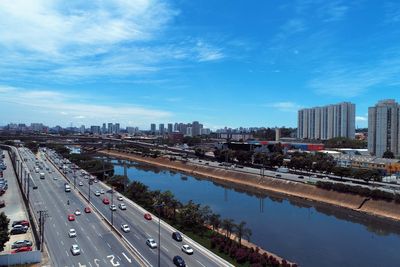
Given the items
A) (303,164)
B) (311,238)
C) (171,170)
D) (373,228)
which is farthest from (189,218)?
(171,170)

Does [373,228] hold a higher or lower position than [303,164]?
lower

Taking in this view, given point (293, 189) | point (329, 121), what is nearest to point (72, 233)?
point (293, 189)

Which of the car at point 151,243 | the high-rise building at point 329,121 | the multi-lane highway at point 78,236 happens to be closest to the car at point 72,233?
the multi-lane highway at point 78,236

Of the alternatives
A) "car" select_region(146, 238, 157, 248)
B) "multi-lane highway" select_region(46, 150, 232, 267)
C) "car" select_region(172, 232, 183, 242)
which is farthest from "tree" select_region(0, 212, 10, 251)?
"car" select_region(172, 232, 183, 242)

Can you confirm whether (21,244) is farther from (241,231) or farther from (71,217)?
(241,231)

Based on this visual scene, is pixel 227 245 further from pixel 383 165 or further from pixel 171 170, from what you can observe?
pixel 171 170

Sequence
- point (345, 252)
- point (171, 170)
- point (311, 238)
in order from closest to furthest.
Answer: point (345, 252) < point (311, 238) < point (171, 170)
